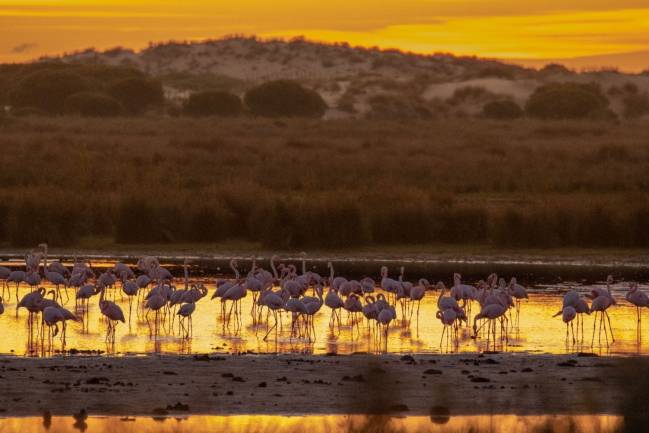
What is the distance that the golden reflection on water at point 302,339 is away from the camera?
15945 millimetres

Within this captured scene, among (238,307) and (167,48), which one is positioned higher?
(167,48)

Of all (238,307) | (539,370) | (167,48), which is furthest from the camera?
(167,48)

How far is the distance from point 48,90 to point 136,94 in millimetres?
5685

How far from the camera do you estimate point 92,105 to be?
266 feet

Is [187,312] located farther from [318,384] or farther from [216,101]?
[216,101]

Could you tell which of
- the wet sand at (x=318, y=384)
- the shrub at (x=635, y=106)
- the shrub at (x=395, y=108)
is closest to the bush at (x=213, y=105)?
the shrub at (x=395, y=108)

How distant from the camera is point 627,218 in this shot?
28.7 metres

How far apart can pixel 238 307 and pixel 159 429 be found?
8.48m

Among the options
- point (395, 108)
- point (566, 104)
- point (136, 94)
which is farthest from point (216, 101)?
point (566, 104)

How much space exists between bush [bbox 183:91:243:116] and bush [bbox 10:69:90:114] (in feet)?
26.3

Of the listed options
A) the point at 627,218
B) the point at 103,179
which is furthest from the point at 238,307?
the point at 103,179

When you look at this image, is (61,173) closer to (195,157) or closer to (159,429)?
(195,157)

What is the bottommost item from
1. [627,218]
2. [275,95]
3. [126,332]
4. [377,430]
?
[377,430]

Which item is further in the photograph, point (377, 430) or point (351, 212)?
point (351, 212)
